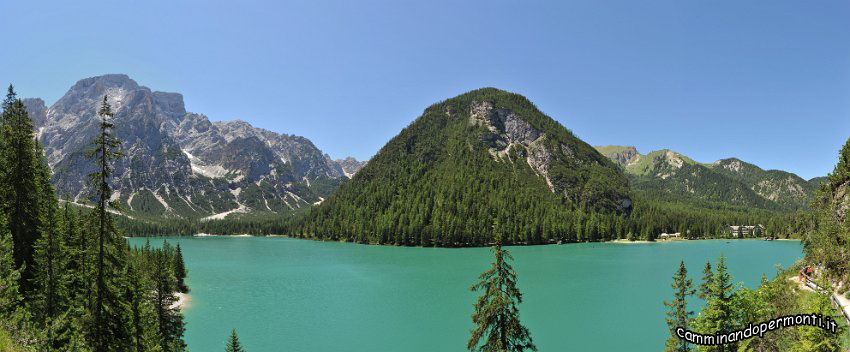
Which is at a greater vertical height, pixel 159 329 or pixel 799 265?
pixel 799 265

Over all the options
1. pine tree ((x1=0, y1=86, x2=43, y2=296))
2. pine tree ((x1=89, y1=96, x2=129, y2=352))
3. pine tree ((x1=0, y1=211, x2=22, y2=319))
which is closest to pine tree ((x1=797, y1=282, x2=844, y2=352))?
pine tree ((x1=89, y1=96, x2=129, y2=352))

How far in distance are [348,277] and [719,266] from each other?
273 feet

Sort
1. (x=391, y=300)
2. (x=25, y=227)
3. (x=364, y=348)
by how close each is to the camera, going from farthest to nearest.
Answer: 1. (x=391, y=300)
2. (x=364, y=348)
3. (x=25, y=227)

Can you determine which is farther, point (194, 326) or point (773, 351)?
point (194, 326)

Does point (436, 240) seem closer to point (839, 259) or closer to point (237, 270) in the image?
point (237, 270)

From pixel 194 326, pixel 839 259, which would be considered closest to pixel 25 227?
pixel 194 326

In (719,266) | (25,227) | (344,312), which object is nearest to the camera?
(719,266)

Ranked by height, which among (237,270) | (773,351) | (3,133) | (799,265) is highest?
(3,133)

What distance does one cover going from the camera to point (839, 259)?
3494cm

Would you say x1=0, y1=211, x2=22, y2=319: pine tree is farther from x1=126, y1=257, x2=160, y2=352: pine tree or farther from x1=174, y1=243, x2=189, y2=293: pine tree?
x1=174, y1=243, x2=189, y2=293: pine tree

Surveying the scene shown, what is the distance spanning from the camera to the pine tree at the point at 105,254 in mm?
18812

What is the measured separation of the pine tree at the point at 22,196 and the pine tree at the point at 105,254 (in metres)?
15.4

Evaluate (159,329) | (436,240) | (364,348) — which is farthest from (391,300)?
(436,240)

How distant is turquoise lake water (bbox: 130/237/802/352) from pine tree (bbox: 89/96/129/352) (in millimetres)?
26052
